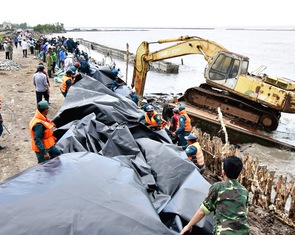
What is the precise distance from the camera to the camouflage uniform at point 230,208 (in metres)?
2.56

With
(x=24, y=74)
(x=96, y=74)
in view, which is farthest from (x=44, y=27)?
(x=96, y=74)

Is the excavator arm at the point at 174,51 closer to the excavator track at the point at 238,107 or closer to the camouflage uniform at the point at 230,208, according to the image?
the excavator track at the point at 238,107

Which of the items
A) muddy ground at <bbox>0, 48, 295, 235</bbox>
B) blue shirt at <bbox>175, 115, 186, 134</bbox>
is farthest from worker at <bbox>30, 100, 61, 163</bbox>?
blue shirt at <bbox>175, 115, 186, 134</bbox>

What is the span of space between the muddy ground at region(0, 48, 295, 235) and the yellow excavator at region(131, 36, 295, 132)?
4.78 meters

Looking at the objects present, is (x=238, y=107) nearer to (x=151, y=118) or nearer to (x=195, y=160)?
(x=151, y=118)

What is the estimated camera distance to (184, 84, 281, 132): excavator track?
988 centimetres

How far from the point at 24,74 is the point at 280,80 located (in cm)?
1167

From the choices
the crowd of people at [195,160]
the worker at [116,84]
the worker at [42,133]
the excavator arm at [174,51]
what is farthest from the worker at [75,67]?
the worker at [42,133]

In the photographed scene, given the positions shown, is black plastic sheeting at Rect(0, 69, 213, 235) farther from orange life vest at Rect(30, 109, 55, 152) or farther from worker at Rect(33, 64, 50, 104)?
worker at Rect(33, 64, 50, 104)

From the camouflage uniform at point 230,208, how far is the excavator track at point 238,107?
787cm

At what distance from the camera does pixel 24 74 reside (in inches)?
562

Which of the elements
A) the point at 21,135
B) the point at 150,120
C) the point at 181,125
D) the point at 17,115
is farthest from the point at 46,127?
the point at 17,115

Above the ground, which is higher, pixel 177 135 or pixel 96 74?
pixel 96 74

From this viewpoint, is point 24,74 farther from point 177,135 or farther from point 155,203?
point 155,203
